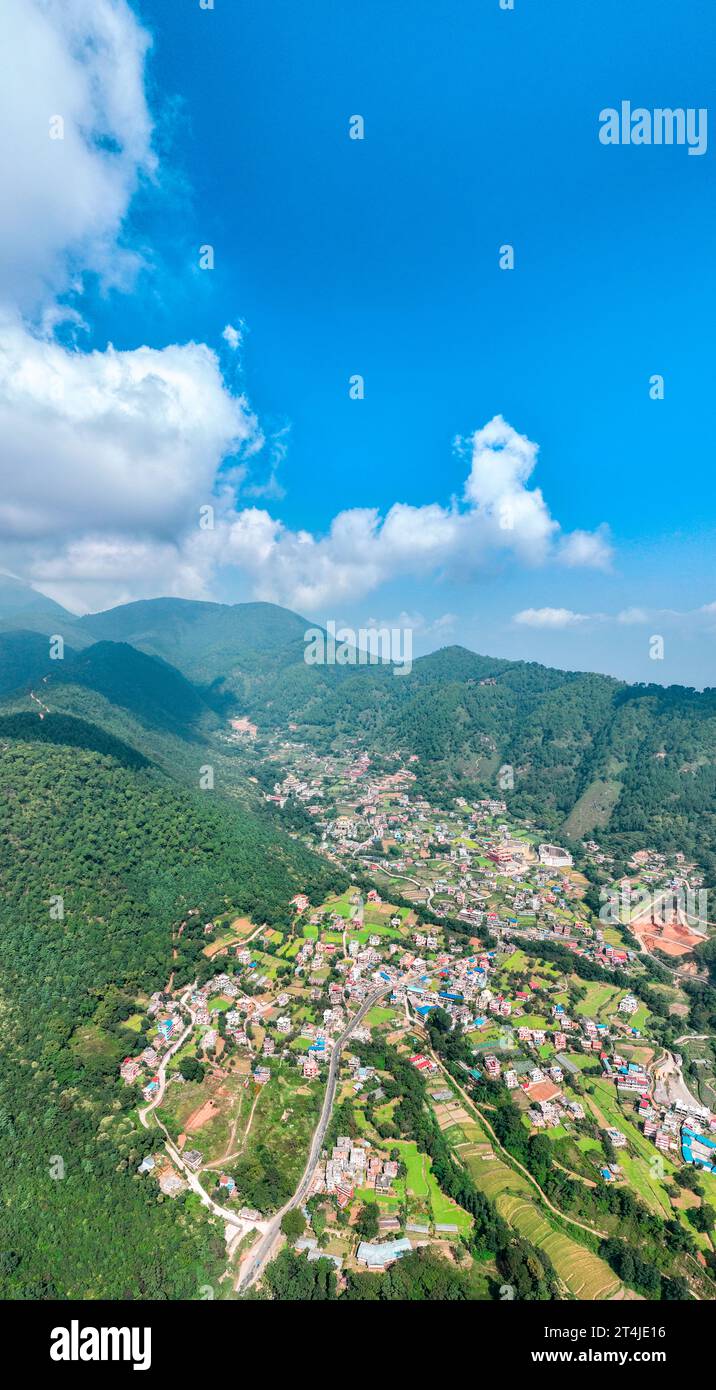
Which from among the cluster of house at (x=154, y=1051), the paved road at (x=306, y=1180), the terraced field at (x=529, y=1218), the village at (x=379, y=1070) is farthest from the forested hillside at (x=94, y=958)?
the terraced field at (x=529, y=1218)

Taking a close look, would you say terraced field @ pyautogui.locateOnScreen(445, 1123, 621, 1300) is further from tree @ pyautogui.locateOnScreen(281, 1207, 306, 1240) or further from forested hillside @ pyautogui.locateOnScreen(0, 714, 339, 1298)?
forested hillside @ pyautogui.locateOnScreen(0, 714, 339, 1298)

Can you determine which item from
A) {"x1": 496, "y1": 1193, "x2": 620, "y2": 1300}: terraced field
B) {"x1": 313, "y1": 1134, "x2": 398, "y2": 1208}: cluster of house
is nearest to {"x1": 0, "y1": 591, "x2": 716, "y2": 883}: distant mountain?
{"x1": 496, "y1": 1193, "x2": 620, "y2": 1300}: terraced field

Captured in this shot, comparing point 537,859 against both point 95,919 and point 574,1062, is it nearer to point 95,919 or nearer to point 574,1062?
point 574,1062

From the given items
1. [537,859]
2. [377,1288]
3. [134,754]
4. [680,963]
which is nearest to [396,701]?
[537,859]

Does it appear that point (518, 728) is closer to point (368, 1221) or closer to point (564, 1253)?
point (564, 1253)

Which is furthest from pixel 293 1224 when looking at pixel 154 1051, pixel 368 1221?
pixel 154 1051

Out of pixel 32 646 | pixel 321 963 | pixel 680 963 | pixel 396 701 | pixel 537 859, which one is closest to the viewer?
pixel 321 963
